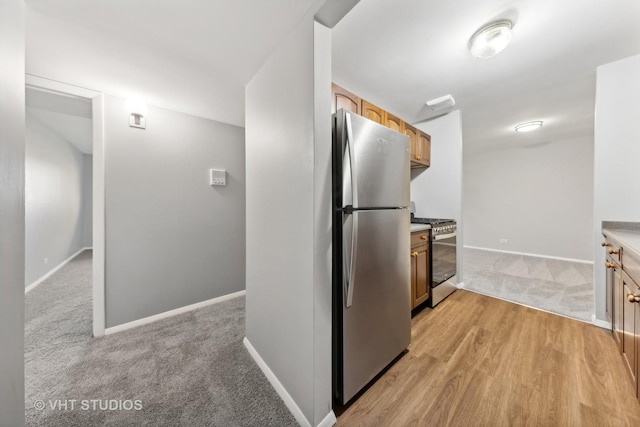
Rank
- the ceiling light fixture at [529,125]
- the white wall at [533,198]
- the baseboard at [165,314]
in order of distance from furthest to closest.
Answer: the white wall at [533,198] → the ceiling light fixture at [529,125] → the baseboard at [165,314]

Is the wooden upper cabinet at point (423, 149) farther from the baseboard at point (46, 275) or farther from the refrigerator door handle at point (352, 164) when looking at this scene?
the baseboard at point (46, 275)

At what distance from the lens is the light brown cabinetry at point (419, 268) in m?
2.12

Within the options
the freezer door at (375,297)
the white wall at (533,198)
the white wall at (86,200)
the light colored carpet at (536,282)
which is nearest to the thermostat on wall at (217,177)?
the freezer door at (375,297)

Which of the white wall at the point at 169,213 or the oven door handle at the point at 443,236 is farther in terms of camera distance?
the oven door handle at the point at 443,236

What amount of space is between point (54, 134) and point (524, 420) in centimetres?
705

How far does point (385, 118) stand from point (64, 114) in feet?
14.1

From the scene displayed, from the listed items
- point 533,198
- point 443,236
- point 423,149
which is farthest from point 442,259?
point 533,198

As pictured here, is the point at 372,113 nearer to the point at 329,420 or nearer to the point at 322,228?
the point at 322,228

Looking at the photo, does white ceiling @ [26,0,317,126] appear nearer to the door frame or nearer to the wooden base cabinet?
the door frame

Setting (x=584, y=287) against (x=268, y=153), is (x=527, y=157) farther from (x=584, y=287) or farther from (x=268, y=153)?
(x=268, y=153)

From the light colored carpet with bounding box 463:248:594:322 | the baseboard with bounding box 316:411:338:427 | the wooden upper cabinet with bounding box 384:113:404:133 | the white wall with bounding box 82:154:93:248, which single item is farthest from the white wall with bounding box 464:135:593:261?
the white wall with bounding box 82:154:93:248

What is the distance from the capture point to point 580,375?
144 centimetres

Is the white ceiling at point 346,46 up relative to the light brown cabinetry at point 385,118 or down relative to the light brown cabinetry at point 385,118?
up

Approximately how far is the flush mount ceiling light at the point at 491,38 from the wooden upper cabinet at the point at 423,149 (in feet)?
4.27
